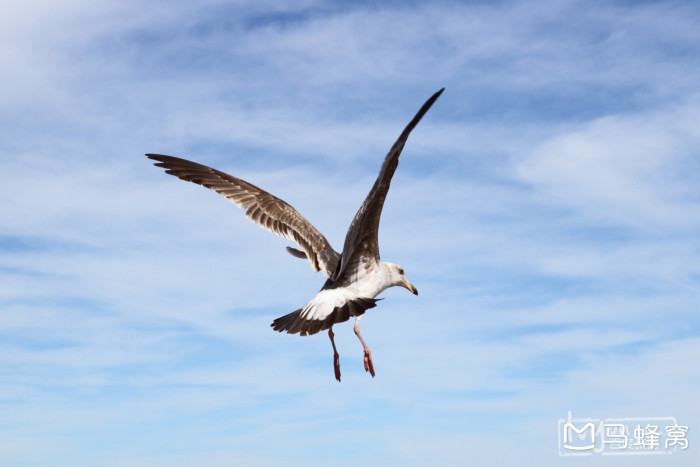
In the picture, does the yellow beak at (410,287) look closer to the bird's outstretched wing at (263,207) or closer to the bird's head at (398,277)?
the bird's head at (398,277)

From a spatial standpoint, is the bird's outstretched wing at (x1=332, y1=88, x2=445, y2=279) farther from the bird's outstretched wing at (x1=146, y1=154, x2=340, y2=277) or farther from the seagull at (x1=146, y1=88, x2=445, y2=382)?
the bird's outstretched wing at (x1=146, y1=154, x2=340, y2=277)

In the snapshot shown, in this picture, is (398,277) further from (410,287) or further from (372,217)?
(372,217)

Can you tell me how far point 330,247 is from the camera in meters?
13.1

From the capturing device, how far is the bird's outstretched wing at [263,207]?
518 inches

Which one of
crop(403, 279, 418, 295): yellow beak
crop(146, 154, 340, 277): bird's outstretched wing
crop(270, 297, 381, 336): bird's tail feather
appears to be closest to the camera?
crop(270, 297, 381, 336): bird's tail feather

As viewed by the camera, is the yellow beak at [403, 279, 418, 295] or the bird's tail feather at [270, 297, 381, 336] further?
the yellow beak at [403, 279, 418, 295]

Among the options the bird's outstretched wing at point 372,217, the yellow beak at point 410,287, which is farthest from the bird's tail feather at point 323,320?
the yellow beak at point 410,287

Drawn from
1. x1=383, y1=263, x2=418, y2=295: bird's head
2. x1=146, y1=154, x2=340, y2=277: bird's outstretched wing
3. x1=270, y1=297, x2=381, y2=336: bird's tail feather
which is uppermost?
x1=146, y1=154, x2=340, y2=277: bird's outstretched wing

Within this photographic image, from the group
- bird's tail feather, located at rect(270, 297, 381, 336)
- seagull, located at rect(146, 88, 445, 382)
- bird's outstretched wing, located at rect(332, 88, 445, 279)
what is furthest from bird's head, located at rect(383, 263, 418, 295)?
bird's tail feather, located at rect(270, 297, 381, 336)

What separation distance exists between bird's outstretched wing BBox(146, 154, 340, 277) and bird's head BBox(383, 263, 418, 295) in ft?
4.14

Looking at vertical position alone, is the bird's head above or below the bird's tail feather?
above

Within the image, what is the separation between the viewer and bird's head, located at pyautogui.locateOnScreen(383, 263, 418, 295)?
1159 cm

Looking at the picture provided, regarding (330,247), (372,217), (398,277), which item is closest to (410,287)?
(398,277)

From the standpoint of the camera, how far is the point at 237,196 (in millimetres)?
13836
